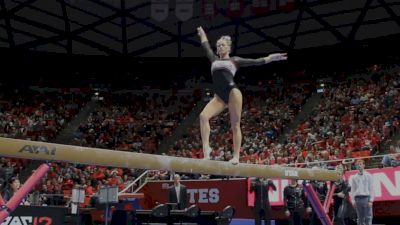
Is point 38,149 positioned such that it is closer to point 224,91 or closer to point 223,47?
point 224,91

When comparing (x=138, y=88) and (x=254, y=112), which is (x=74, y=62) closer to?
(x=138, y=88)

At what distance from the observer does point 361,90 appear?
22.6 m

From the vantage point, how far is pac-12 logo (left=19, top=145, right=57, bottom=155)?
16.8 ft

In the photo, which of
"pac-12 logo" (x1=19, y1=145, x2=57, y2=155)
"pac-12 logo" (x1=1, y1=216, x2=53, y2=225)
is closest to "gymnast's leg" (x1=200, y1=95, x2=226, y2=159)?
"pac-12 logo" (x1=19, y1=145, x2=57, y2=155)

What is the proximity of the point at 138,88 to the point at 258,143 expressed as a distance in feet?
30.7

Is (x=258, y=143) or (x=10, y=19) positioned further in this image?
(x=10, y=19)

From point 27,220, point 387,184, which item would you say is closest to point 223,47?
point 27,220

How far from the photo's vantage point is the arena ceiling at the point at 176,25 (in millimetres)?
23219

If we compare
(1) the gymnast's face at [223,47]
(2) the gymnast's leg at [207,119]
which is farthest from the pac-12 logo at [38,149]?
(1) the gymnast's face at [223,47]

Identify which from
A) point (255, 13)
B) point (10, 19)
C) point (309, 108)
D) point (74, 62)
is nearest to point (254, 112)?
point (309, 108)

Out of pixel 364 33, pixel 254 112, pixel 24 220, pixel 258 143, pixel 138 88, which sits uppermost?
pixel 364 33

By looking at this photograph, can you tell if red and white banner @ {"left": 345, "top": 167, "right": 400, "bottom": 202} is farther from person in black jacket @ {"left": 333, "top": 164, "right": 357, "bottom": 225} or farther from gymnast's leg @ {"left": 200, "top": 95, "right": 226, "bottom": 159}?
A: gymnast's leg @ {"left": 200, "top": 95, "right": 226, "bottom": 159}

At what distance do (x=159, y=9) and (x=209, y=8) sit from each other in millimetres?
2231

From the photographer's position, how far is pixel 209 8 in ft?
73.8
